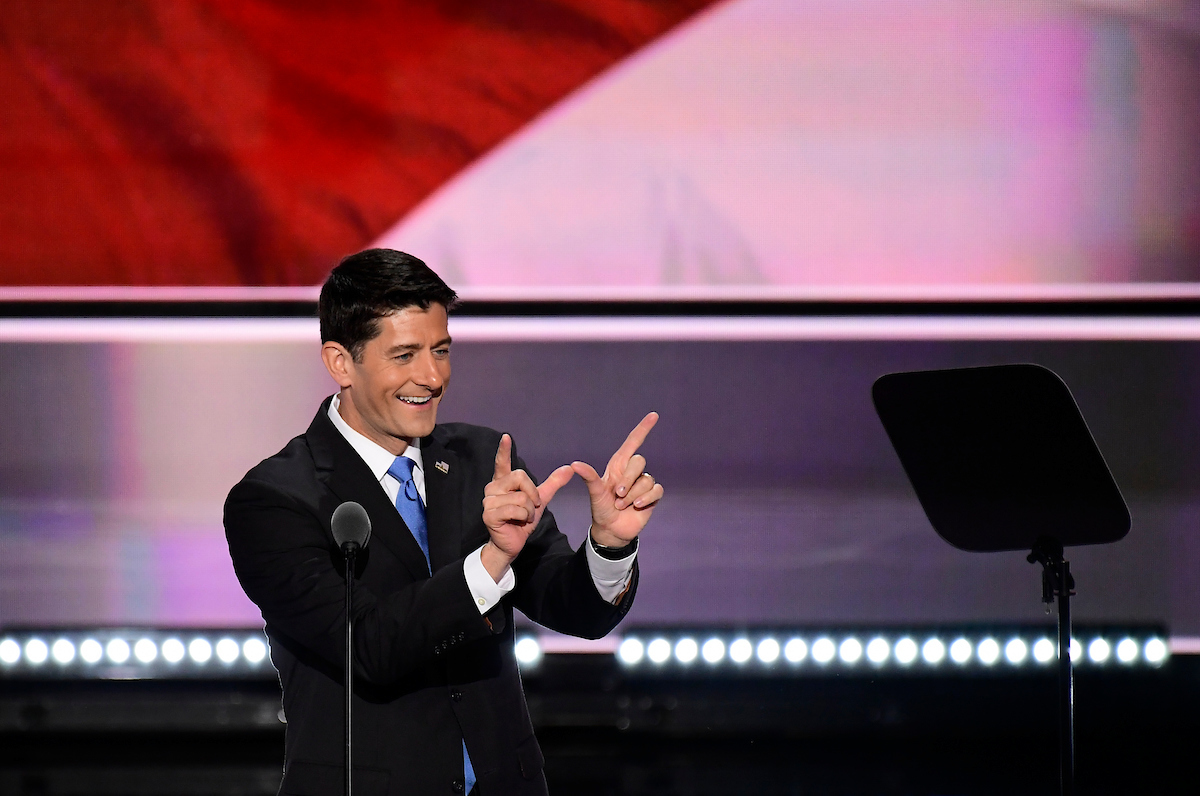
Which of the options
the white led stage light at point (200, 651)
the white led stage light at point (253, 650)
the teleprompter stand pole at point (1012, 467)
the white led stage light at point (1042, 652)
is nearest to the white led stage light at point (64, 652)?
the white led stage light at point (200, 651)

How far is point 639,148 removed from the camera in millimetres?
3705

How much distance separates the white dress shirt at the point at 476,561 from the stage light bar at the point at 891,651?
70.3 inches

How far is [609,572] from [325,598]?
16.8 inches

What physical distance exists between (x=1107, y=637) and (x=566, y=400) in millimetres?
1774

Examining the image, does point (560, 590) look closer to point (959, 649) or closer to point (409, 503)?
point (409, 503)

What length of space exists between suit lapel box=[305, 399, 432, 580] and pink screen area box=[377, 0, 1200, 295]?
1.93 meters

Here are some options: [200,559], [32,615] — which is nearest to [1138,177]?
[200,559]

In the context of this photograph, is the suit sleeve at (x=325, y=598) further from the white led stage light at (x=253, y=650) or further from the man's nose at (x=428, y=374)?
the white led stage light at (x=253, y=650)

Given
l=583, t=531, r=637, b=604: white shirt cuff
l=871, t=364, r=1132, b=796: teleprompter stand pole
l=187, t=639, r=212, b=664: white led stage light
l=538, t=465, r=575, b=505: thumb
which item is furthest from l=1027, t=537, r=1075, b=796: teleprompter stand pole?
l=187, t=639, r=212, b=664: white led stage light

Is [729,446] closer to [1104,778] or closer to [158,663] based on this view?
[1104,778]

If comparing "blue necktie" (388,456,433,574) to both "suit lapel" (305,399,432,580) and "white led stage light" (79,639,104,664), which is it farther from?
"white led stage light" (79,639,104,664)

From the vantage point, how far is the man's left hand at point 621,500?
1806 mm

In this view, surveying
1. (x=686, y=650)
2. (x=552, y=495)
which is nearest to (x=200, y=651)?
(x=686, y=650)

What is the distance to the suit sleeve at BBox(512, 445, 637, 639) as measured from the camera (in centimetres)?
186
